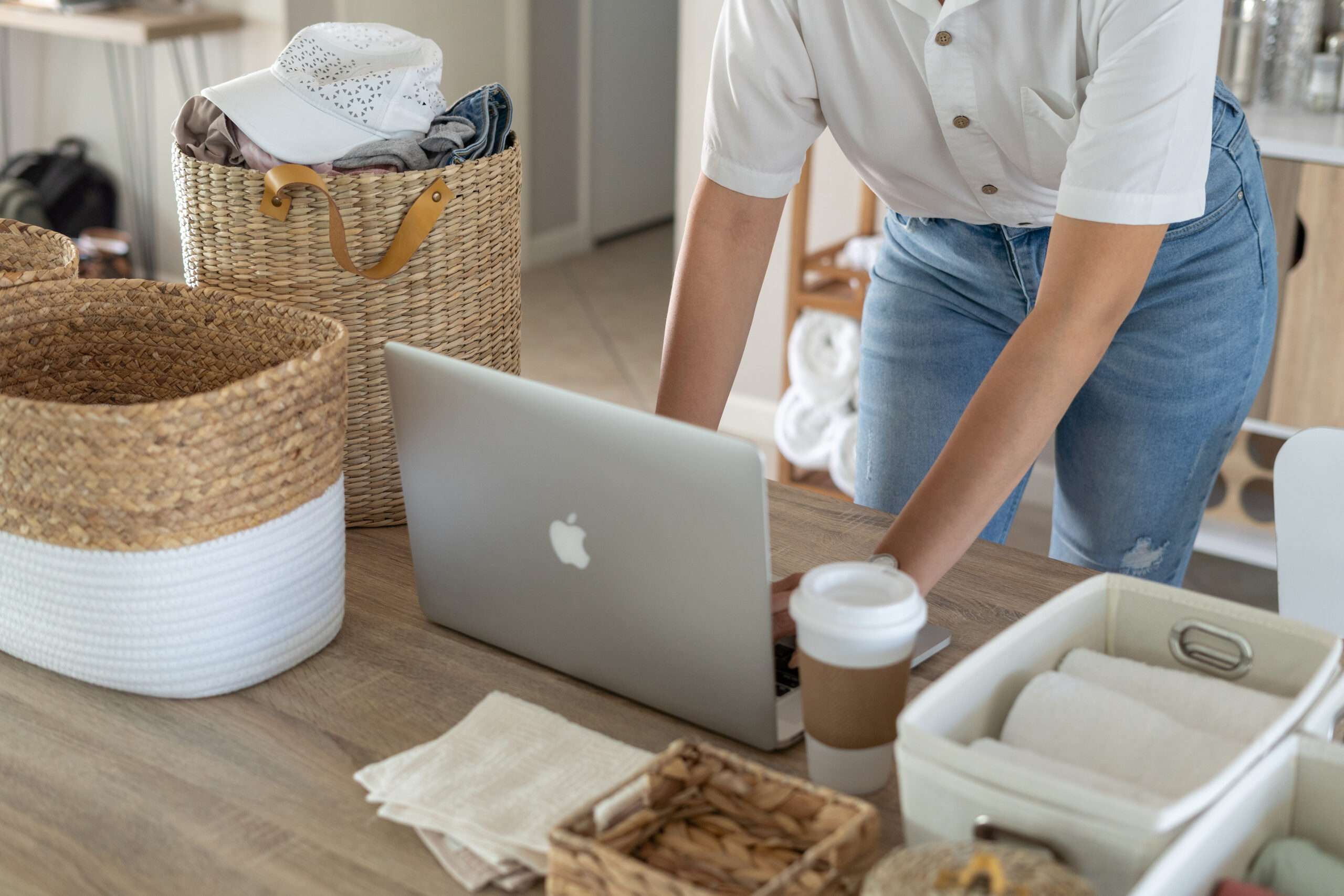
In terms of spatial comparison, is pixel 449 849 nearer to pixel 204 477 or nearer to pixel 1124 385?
pixel 204 477

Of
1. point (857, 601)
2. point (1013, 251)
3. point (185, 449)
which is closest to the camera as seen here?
point (857, 601)

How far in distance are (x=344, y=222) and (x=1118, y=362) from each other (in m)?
0.79

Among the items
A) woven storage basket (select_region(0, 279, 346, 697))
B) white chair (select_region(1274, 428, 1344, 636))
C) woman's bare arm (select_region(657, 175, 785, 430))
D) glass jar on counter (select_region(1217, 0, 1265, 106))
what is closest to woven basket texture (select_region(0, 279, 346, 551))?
woven storage basket (select_region(0, 279, 346, 697))

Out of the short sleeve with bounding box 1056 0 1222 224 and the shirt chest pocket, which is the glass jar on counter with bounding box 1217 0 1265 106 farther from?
the short sleeve with bounding box 1056 0 1222 224

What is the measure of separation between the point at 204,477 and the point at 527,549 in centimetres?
23

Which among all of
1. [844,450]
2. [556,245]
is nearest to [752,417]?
[844,450]

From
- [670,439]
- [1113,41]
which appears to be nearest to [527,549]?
[670,439]

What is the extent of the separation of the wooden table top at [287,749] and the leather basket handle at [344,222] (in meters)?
0.27

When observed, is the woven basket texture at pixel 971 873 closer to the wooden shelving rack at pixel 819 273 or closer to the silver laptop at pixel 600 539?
the silver laptop at pixel 600 539

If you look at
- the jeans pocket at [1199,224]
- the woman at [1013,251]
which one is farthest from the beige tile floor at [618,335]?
the jeans pocket at [1199,224]

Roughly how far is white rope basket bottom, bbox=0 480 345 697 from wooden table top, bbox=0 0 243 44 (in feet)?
10.1

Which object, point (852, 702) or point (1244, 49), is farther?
point (1244, 49)

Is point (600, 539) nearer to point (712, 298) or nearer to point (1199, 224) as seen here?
point (712, 298)

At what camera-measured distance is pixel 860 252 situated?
296cm
